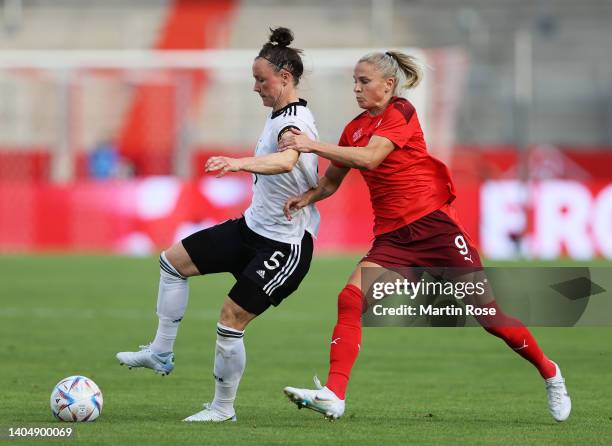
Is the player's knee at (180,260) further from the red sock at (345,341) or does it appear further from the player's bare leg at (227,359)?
the red sock at (345,341)

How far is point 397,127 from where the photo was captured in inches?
293

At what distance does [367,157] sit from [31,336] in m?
6.26

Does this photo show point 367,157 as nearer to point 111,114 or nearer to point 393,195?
point 393,195

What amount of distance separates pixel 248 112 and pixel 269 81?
940 inches

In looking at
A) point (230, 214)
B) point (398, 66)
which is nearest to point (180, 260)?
point (398, 66)

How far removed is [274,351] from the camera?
11.8 m

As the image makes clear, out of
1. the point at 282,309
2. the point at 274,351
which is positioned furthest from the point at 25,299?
the point at 274,351

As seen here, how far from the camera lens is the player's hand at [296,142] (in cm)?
713

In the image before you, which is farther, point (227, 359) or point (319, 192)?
point (319, 192)

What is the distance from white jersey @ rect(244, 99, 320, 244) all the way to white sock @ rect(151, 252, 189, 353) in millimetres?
617

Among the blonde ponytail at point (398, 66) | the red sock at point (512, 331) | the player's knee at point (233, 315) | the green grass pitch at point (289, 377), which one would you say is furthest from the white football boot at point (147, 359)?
the blonde ponytail at point (398, 66)

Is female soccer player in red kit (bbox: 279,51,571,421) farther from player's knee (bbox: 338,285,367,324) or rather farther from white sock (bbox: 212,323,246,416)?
white sock (bbox: 212,323,246,416)

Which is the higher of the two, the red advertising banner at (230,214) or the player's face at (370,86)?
the player's face at (370,86)

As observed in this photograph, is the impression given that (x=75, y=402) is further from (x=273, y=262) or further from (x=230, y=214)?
(x=230, y=214)
